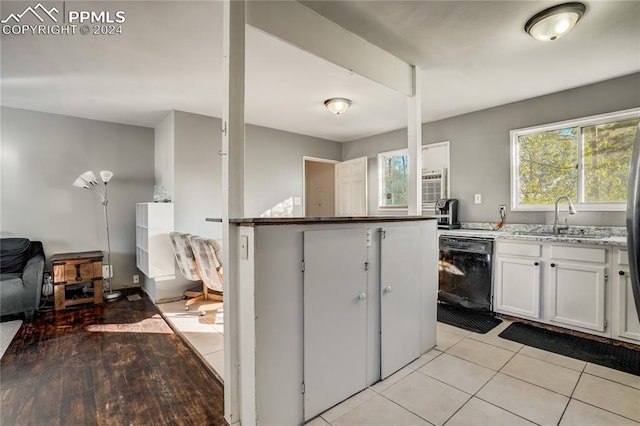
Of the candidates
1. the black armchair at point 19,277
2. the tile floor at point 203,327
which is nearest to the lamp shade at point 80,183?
the black armchair at point 19,277

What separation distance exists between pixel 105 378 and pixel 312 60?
292 centimetres

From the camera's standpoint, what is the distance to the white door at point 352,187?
5.46 metres

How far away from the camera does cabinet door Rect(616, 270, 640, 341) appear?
2383mm

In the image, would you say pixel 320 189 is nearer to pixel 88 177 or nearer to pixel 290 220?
pixel 88 177

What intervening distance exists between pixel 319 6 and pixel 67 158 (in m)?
4.02

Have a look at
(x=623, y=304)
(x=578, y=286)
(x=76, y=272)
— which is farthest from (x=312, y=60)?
(x=76, y=272)

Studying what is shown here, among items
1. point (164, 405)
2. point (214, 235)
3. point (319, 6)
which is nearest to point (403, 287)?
point (164, 405)

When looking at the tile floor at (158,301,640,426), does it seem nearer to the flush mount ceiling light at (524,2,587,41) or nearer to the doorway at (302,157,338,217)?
the flush mount ceiling light at (524,2,587,41)

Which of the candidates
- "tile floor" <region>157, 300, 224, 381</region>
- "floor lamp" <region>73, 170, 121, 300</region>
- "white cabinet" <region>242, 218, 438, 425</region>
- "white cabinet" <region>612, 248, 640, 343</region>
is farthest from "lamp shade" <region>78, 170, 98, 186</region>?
"white cabinet" <region>612, 248, 640, 343</region>

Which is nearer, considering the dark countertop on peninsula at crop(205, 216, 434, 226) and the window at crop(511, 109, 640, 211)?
the dark countertop on peninsula at crop(205, 216, 434, 226)

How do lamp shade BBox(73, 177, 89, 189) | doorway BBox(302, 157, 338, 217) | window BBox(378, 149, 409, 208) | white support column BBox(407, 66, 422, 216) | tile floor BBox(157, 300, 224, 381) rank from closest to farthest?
tile floor BBox(157, 300, 224, 381) → white support column BBox(407, 66, 422, 216) → lamp shade BBox(73, 177, 89, 189) → window BBox(378, 149, 409, 208) → doorway BBox(302, 157, 338, 217)

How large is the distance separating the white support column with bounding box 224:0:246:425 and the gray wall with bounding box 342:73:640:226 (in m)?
3.44

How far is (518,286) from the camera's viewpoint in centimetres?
302

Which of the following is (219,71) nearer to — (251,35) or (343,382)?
(251,35)
